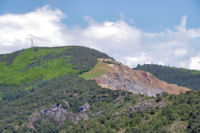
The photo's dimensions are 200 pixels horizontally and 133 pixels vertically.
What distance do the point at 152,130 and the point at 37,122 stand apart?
8878 centimetres

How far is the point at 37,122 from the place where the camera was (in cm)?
16725

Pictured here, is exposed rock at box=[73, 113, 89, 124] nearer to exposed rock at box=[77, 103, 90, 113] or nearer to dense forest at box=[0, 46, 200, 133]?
dense forest at box=[0, 46, 200, 133]

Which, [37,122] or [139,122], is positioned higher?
[139,122]

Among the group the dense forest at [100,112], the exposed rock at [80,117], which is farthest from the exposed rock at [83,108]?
the exposed rock at [80,117]

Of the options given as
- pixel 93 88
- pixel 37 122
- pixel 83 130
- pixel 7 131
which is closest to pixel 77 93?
pixel 93 88

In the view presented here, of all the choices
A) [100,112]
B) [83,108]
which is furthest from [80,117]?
[100,112]

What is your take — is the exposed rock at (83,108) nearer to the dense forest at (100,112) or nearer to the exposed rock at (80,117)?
the dense forest at (100,112)

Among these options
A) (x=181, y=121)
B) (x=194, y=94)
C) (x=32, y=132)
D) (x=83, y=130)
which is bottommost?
(x=32, y=132)

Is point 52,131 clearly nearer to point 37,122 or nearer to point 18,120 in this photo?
point 37,122

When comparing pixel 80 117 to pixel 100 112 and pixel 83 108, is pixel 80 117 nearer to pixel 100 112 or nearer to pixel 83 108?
pixel 83 108

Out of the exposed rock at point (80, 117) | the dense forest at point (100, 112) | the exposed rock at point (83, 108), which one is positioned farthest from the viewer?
the exposed rock at point (83, 108)

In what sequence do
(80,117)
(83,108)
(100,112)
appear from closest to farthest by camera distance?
1. (100,112)
2. (80,117)
3. (83,108)

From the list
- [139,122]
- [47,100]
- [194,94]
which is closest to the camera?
[139,122]

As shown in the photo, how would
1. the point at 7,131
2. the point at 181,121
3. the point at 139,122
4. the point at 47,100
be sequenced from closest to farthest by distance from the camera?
1. the point at 181,121
2. the point at 139,122
3. the point at 7,131
4. the point at 47,100
